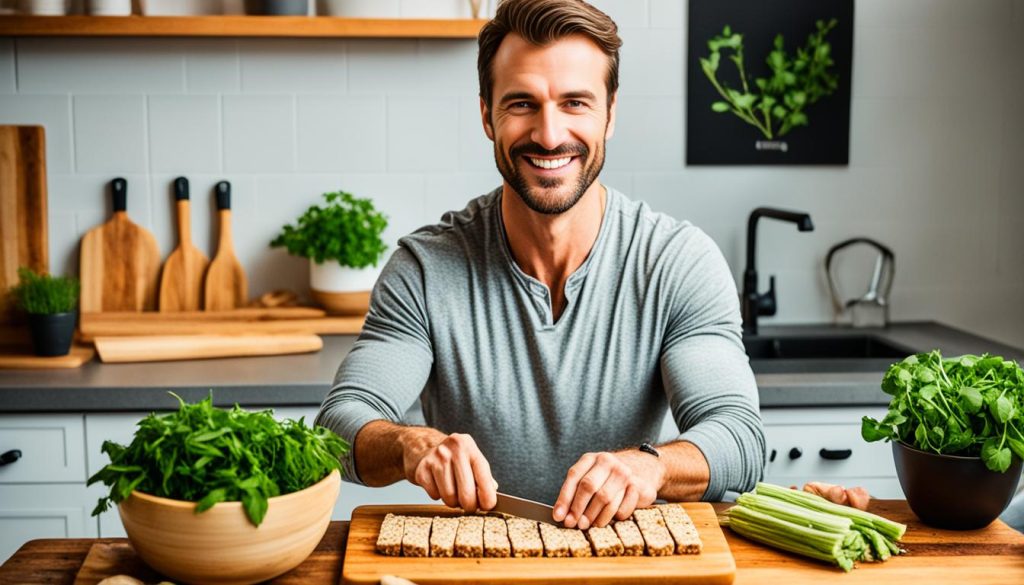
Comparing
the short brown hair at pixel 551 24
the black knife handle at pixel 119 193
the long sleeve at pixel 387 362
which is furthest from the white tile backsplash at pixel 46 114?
the short brown hair at pixel 551 24

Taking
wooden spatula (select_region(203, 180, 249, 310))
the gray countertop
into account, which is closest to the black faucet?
the gray countertop

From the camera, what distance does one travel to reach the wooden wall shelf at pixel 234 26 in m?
2.72

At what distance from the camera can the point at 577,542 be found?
1.25 meters

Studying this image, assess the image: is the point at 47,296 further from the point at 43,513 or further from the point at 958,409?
the point at 958,409

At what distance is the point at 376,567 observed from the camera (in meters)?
1.21

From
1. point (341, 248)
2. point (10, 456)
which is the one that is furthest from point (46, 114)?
point (10, 456)

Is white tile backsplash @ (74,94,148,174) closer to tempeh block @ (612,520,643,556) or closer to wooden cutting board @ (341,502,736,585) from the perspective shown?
wooden cutting board @ (341,502,736,585)

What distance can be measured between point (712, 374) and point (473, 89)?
4.93 ft

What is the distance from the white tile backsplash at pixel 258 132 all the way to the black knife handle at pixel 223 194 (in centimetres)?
6

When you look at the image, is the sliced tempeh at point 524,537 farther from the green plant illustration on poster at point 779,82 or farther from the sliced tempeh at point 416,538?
the green plant illustration on poster at point 779,82

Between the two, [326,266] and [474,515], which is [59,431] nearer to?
[326,266]

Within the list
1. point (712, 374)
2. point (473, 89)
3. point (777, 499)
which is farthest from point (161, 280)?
point (777, 499)

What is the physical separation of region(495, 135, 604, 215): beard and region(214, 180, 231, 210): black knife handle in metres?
1.31

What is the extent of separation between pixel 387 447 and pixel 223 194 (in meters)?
1.56
